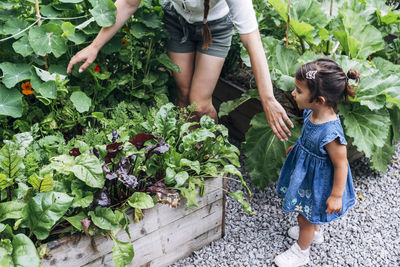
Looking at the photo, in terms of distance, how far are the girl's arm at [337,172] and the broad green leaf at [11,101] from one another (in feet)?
5.19

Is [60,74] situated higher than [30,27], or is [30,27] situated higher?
[30,27]

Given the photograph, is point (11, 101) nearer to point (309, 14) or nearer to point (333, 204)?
point (333, 204)

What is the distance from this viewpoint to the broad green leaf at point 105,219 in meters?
1.51

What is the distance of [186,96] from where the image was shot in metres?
2.48

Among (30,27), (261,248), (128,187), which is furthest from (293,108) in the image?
(30,27)

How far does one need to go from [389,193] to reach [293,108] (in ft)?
2.90

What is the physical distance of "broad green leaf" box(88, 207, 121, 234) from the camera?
151 cm

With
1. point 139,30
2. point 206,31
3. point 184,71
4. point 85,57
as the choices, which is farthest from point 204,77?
point 85,57

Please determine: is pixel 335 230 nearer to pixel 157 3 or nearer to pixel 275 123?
pixel 275 123

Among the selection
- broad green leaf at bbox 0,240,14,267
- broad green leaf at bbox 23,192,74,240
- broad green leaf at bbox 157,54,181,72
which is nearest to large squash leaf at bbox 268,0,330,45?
broad green leaf at bbox 157,54,181,72

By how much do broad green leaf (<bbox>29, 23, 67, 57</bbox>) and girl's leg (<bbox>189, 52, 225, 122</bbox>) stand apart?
29.7 inches

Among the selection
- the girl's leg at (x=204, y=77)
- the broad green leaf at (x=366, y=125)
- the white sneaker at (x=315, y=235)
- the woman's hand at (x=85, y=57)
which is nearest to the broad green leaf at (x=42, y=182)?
the woman's hand at (x=85, y=57)

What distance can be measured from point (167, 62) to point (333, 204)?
4.09 ft

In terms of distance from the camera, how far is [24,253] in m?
1.34
